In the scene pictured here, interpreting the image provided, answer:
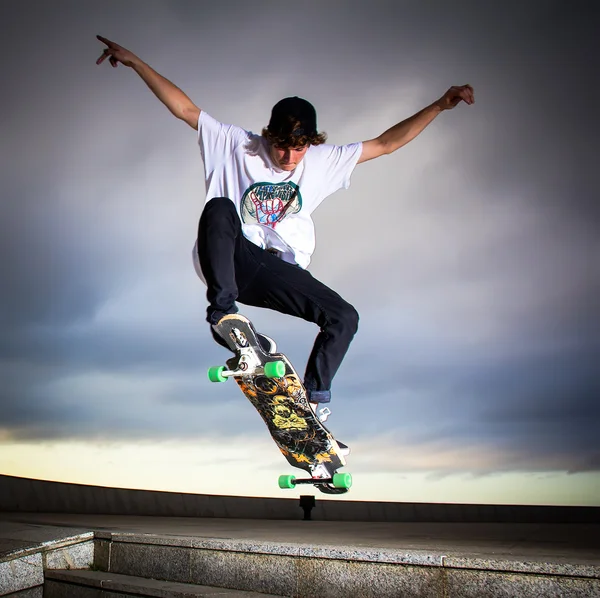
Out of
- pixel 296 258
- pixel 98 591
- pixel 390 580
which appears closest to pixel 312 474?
pixel 390 580

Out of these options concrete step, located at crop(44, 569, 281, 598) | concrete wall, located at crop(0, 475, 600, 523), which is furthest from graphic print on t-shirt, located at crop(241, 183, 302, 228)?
concrete wall, located at crop(0, 475, 600, 523)

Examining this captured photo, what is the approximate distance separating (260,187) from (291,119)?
60cm

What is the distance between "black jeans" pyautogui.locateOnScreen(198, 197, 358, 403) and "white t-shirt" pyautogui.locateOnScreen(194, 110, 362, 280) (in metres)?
0.26

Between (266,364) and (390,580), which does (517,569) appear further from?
(266,364)

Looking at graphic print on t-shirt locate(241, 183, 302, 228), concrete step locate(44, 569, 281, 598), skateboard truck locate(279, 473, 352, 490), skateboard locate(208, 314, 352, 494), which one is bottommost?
concrete step locate(44, 569, 281, 598)

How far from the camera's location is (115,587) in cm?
512

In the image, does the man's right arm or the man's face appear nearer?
the man's right arm

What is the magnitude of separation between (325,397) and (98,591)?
2613mm

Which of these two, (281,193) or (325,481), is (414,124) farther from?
(325,481)

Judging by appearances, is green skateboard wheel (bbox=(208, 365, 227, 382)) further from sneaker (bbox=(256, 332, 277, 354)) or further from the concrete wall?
the concrete wall

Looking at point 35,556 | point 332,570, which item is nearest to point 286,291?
point 332,570

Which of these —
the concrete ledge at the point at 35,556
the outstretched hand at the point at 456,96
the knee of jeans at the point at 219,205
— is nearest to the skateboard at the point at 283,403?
the knee of jeans at the point at 219,205

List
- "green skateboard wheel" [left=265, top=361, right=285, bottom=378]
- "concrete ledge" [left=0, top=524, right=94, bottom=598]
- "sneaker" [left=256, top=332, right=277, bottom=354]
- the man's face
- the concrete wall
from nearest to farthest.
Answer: "green skateboard wheel" [left=265, top=361, right=285, bottom=378], "sneaker" [left=256, top=332, right=277, bottom=354], the man's face, "concrete ledge" [left=0, top=524, right=94, bottom=598], the concrete wall

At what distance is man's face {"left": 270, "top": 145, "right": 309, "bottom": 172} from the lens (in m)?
5.00
